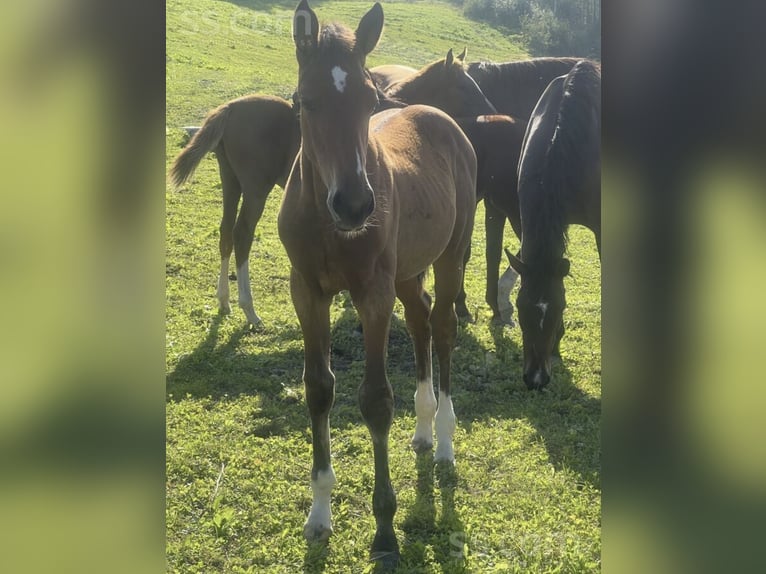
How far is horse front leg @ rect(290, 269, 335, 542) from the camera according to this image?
10.8ft

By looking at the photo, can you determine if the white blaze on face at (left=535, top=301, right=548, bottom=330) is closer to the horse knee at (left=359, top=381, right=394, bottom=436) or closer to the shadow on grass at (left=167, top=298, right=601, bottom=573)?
the shadow on grass at (left=167, top=298, right=601, bottom=573)

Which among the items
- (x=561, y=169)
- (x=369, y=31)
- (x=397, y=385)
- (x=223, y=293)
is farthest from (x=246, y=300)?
(x=369, y=31)

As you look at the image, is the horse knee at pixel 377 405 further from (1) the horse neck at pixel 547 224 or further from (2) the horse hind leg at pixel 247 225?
(2) the horse hind leg at pixel 247 225

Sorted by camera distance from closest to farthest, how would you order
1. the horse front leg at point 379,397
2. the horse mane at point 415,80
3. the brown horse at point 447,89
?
1. the horse front leg at point 379,397
2. the horse mane at point 415,80
3. the brown horse at point 447,89

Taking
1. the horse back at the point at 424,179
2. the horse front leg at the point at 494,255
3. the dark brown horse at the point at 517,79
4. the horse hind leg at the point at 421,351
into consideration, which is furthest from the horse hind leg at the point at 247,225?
the dark brown horse at the point at 517,79

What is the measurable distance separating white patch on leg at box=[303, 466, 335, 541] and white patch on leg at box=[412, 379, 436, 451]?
3.01 feet

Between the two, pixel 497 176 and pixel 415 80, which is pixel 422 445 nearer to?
pixel 497 176

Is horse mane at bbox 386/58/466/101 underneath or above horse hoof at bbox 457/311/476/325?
above

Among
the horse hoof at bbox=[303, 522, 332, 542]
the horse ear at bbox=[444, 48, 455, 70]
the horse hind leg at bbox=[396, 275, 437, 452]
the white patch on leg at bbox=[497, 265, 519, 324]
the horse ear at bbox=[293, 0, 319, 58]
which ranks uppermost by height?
the horse ear at bbox=[293, 0, 319, 58]

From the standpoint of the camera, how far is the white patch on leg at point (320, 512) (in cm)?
333

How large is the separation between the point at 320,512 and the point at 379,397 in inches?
24.9

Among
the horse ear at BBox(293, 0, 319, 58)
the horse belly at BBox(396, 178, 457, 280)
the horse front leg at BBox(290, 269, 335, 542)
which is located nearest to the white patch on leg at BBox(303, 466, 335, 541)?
the horse front leg at BBox(290, 269, 335, 542)

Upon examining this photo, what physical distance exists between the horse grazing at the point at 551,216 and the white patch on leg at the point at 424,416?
93 cm
